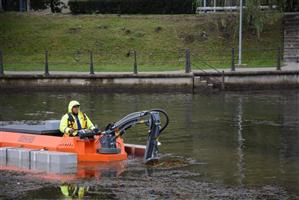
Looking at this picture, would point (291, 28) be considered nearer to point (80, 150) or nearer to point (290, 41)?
point (290, 41)

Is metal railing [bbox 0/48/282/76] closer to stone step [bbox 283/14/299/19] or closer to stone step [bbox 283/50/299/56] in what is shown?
stone step [bbox 283/50/299/56]

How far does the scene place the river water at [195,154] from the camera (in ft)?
49.1

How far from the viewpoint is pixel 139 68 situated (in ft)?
131

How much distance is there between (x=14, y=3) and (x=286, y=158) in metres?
40.3

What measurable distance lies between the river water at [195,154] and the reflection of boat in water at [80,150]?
257 millimetres

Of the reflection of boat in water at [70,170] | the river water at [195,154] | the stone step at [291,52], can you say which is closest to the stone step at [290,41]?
the stone step at [291,52]

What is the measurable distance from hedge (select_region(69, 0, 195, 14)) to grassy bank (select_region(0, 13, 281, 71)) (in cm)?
174

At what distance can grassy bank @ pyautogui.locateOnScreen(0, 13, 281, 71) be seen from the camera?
41.6m

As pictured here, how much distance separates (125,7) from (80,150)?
3303cm

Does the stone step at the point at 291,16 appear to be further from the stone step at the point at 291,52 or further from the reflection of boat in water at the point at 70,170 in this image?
the reflection of boat in water at the point at 70,170

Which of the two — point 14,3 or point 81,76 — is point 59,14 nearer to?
point 14,3

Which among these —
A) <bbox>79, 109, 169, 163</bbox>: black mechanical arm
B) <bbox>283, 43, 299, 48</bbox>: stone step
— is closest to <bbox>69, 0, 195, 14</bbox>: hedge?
<bbox>283, 43, 299, 48</bbox>: stone step

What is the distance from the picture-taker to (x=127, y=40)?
146ft

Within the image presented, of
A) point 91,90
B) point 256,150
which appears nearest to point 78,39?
point 91,90
